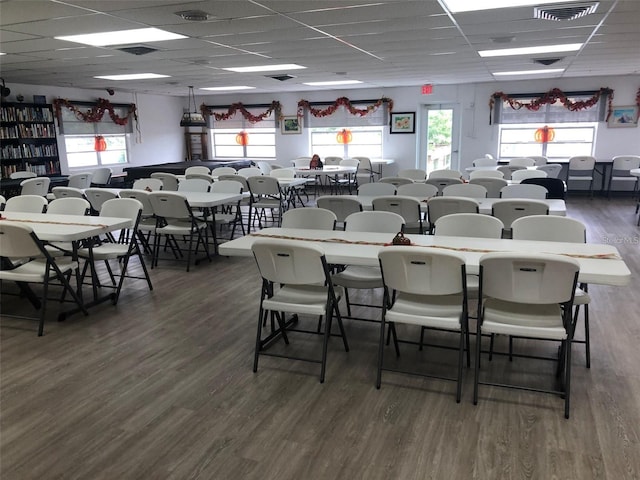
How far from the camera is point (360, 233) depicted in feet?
12.5

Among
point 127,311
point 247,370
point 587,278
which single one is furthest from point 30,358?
point 587,278

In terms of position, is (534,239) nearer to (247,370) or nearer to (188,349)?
(247,370)

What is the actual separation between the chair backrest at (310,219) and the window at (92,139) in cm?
894

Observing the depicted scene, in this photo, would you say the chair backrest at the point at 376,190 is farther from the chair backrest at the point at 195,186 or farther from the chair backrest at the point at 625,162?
the chair backrest at the point at 625,162

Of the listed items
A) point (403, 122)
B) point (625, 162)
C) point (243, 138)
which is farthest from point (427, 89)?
point (243, 138)

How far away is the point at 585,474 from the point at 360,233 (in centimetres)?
212

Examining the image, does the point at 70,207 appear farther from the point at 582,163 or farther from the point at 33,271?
the point at 582,163

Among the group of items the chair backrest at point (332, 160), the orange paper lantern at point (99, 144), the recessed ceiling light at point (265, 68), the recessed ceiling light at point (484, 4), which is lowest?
the chair backrest at point (332, 160)

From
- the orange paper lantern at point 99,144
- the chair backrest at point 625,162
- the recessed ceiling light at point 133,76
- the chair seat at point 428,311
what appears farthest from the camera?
the orange paper lantern at point 99,144

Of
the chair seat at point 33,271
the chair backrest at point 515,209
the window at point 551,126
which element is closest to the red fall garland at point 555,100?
the window at point 551,126

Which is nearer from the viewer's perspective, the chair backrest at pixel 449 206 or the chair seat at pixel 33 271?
the chair seat at pixel 33 271

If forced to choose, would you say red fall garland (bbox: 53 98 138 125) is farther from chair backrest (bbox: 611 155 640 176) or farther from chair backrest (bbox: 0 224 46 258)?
chair backrest (bbox: 611 155 640 176)

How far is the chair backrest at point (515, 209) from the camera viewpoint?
4777 mm

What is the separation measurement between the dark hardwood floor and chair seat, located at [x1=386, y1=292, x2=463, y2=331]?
1.56 feet
